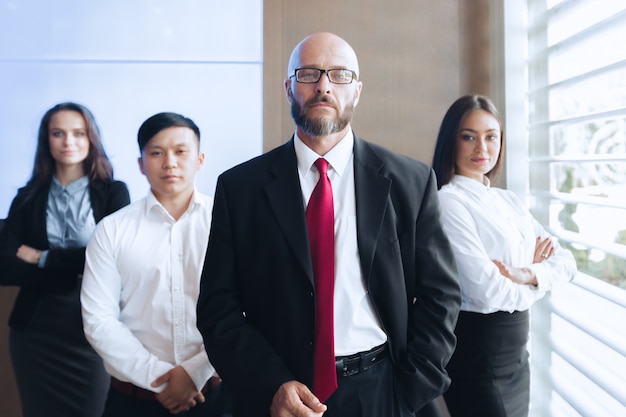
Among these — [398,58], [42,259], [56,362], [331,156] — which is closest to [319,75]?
[331,156]

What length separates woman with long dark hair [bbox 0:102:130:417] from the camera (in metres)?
2.44

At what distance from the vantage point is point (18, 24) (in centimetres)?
297

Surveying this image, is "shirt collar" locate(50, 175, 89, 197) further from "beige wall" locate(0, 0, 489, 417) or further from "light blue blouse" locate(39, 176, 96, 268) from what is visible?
"beige wall" locate(0, 0, 489, 417)

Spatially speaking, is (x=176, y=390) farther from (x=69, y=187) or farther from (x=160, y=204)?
(x=69, y=187)

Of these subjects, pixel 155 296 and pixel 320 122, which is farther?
pixel 155 296

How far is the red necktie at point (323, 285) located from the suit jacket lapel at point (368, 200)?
0.28ft

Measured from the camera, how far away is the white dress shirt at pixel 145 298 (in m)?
1.87

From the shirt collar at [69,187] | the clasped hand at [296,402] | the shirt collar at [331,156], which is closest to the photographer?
the clasped hand at [296,402]

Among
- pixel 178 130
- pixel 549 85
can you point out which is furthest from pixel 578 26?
pixel 178 130

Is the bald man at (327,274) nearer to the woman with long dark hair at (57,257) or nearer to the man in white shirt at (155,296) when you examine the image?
the man in white shirt at (155,296)

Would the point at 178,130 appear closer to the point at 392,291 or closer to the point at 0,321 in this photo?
the point at 392,291

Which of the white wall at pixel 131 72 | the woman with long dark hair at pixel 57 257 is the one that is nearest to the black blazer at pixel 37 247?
the woman with long dark hair at pixel 57 257

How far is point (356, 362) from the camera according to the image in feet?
4.98

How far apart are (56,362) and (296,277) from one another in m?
1.67
